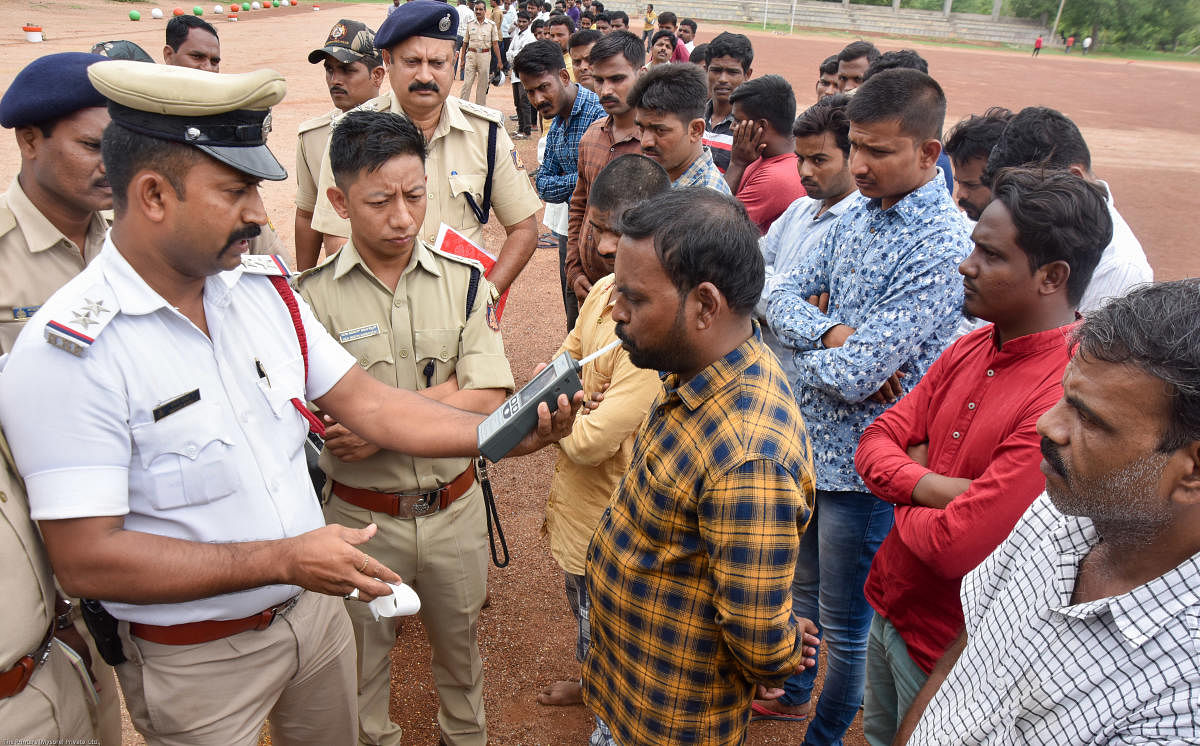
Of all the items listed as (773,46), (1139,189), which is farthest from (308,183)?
(773,46)

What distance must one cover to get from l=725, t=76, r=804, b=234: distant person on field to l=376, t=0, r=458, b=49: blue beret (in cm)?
201

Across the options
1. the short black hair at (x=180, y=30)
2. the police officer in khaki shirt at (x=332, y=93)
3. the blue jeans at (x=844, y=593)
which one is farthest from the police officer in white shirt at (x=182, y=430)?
the short black hair at (x=180, y=30)

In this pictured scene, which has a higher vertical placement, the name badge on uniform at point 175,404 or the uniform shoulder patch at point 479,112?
the uniform shoulder patch at point 479,112

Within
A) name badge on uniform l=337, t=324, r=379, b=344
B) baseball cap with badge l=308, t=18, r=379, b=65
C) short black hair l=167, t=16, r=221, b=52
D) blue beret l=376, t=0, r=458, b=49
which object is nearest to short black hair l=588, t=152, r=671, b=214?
name badge on uniform l=337, t=324, r=379, b=344

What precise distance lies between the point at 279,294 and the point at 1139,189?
16.7 meters

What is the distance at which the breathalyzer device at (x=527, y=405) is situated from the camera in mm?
2234

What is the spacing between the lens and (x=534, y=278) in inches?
342

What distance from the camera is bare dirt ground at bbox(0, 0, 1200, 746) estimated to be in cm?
367

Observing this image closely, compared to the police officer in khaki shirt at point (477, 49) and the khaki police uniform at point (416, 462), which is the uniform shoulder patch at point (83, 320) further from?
the police officer in khaki shirt at point (477, 49)

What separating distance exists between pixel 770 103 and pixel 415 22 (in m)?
2.26

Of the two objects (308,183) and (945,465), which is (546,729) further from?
(308,183)

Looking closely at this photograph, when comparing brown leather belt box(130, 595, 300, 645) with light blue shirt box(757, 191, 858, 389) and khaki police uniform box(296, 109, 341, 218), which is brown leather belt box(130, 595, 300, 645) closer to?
light blue shirt box(757, 191, 858, 389)

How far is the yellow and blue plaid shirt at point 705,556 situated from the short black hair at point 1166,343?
74 centimetres

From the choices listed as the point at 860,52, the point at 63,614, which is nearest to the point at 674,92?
the point at 860,52
